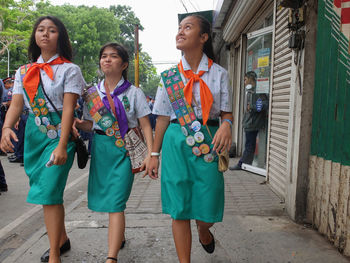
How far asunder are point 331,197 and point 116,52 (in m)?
2.30

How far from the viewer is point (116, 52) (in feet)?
9.30

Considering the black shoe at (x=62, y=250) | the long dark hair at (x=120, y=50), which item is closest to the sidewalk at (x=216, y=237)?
the black shoe at (x=62, y=250)

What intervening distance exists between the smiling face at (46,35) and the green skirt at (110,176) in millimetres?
796

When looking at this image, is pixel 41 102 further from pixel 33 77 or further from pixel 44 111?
pixel 33 77

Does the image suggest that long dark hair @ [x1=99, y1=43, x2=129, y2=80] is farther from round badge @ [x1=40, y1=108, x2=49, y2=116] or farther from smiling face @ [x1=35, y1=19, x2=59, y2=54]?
round badge @ [x1=40, y1=108, x2=49, y2=116]

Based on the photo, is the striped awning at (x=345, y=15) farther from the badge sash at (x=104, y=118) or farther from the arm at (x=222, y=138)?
the badge sash at (x=104, y=118)

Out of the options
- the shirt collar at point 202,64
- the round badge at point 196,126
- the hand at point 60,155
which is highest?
the shirt collar at point 202,64

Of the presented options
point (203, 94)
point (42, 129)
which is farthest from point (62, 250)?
→ point (203, 94)

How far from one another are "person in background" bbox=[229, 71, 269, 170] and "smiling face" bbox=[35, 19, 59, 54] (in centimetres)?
430

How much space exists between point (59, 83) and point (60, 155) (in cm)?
56

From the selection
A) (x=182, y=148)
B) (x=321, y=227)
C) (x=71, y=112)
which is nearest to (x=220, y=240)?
(x=321, y=227)

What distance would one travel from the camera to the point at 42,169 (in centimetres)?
258

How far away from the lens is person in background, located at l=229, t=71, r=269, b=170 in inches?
244

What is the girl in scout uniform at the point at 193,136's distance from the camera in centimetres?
236
